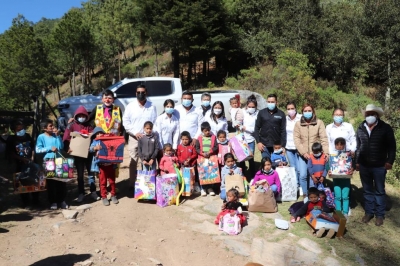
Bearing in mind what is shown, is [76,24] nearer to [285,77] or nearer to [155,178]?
[285,77]

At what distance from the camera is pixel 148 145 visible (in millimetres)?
6082

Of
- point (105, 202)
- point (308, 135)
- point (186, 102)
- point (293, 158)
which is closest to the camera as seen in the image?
point (105, 202)

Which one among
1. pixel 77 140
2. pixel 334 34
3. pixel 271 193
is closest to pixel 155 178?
pixel 77 140

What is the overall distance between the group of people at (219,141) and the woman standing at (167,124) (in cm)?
2

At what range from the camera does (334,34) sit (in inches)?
921

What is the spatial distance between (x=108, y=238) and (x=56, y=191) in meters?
1.65

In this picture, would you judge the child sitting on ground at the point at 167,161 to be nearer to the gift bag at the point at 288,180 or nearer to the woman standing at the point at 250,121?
the woman standing at the point at 250,121

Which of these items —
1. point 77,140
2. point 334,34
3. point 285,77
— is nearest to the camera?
point 77,140

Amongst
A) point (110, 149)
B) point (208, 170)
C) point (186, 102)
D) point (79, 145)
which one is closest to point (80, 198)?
point (79, 145)

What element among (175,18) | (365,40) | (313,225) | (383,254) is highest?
(175,18)

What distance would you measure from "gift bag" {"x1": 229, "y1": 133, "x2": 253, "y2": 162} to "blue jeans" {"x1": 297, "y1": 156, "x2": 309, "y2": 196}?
89 cm

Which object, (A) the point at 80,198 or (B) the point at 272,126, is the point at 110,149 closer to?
(A) the point at 80,198

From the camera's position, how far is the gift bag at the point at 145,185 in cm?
607

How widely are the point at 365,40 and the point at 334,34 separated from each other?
506cm
